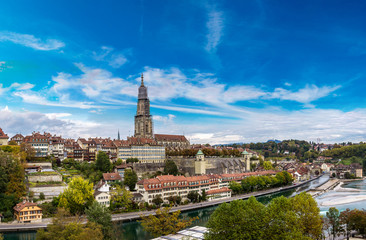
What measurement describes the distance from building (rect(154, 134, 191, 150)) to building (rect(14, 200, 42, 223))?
2047 inches

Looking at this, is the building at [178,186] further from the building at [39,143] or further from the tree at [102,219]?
the building at [39,143]

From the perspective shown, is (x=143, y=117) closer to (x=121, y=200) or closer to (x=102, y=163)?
(x=102, y=163)

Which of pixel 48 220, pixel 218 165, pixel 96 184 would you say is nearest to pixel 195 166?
pixel 218 165

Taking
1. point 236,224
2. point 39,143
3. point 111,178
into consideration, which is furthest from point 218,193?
point 39,143

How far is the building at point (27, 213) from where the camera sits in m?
37.2

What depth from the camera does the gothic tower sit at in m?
87.7

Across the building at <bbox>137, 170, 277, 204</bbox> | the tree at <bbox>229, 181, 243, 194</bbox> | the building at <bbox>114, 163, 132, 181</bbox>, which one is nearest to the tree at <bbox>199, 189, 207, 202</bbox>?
the building at <bbox>137, 170, 277, 204</bbox>

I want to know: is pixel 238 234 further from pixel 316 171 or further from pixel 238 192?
pixel 316 171

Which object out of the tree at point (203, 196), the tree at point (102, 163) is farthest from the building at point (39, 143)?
the tree at point (203, 196)

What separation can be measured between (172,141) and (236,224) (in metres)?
69.0

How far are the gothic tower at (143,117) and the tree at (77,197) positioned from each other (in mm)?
45406

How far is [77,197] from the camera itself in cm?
4012

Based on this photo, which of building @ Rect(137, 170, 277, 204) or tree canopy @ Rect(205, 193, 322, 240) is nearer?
tree canopy @ Rect(205, 193, 322, 240)

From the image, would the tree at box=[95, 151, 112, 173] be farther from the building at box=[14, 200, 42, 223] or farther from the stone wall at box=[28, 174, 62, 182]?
the building at box=[14, 200, 42, 223]
